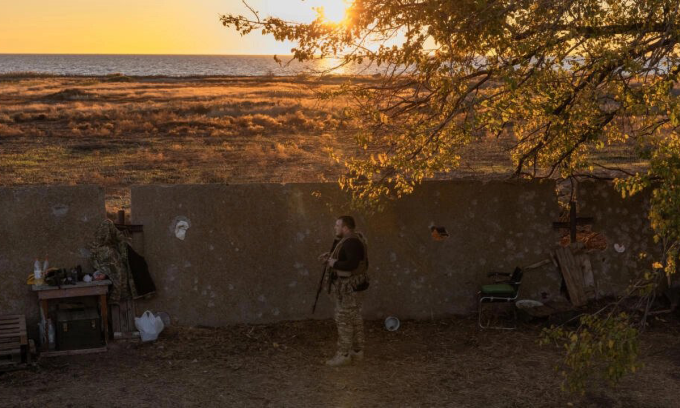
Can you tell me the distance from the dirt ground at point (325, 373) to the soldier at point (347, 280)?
34 centimetres

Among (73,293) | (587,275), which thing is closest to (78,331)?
(73,293)

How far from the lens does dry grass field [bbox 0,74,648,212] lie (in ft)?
70.9

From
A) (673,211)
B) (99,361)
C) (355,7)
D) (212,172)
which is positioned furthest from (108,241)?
(212,172)

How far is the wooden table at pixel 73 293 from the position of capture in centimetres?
936

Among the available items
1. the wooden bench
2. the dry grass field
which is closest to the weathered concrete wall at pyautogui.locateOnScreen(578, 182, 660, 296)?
the dry grass field

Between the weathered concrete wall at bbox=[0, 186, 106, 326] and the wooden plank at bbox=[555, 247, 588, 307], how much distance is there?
626 cm

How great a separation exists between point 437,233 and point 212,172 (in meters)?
12.4

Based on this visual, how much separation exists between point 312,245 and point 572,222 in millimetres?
3695

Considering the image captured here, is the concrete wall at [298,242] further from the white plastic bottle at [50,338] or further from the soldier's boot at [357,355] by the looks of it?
the soldier's boot at [357,355]

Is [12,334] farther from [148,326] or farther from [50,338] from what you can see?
[148,326]

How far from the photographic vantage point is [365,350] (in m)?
9.82

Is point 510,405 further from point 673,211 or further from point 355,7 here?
point 355,7

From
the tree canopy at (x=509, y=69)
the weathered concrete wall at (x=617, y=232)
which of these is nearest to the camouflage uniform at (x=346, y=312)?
the tree canopy at (x=509, y=69)

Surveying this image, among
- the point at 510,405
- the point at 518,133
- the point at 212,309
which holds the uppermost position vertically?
the point at 518,133
